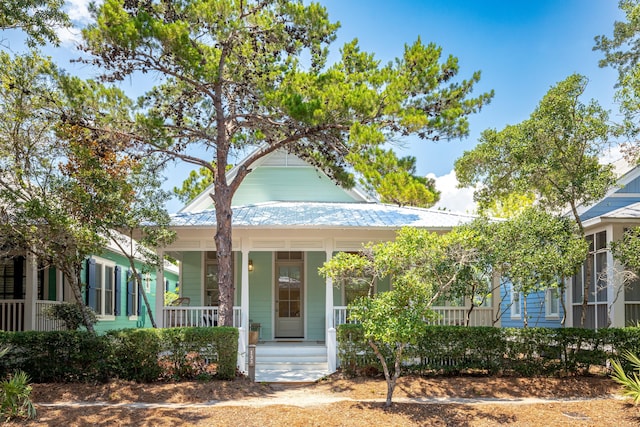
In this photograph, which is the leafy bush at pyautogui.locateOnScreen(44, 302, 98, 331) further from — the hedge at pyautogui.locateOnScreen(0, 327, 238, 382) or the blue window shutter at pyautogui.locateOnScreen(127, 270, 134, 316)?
the blue window shutter at pyautogui.locateOnScreen(127, 270, 134, 316)

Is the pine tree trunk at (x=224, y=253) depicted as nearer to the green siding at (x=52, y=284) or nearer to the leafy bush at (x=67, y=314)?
the leafy bush at (x=67, y=314)

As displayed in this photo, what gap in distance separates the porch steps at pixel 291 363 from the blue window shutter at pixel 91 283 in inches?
206

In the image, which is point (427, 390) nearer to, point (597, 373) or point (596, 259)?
point (597, 373)

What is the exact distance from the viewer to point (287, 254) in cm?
1506

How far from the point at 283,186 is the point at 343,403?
28.1 feet

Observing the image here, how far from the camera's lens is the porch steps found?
11023 millimetres

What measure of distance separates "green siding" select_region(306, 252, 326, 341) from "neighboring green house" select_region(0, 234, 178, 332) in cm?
363

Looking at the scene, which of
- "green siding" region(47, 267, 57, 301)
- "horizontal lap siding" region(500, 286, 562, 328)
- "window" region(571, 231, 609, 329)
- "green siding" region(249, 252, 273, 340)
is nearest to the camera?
"window" region(571, 231, 609, 329)

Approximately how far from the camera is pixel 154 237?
455 inches

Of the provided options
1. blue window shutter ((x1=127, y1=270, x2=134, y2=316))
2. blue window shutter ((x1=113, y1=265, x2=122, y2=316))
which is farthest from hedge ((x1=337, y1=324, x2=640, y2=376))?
blue window shutter ((x1=127, y1=270, x2=134, y2=316))

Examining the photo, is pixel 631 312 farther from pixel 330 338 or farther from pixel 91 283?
pixel 91 283

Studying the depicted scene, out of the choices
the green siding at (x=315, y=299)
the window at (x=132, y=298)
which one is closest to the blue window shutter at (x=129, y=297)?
the window at (x=132, y=298)

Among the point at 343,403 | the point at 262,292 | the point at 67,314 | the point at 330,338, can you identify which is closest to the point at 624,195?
the point at 330,338

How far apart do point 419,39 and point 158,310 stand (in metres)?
7.31
